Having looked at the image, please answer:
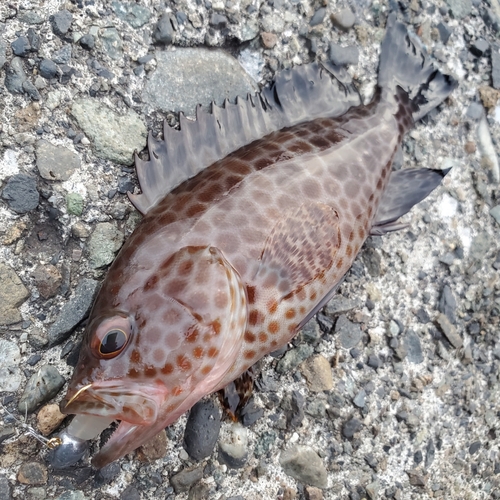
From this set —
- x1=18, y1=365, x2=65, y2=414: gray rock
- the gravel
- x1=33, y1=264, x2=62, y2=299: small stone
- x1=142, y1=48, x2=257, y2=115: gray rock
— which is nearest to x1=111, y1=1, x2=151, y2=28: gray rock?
the gravel

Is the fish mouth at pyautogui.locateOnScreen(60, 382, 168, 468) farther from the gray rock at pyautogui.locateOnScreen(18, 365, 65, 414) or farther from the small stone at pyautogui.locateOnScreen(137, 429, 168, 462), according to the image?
the small stone at pyautogui.locateOnScreen(137, 429, 168, 462)

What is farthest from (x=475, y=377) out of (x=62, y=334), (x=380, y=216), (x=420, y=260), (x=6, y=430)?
(x=6, y=430)

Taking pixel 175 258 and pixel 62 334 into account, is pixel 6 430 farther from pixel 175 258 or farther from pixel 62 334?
pixel 175 258

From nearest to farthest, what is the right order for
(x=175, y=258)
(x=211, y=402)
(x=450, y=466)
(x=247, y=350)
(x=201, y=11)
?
(x=175, y=258) < (x=247, y=350) < (x=211, y=402) < (x=201, y=11) < (x=450, y=466)

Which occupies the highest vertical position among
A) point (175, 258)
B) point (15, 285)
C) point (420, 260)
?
point (175, 258)

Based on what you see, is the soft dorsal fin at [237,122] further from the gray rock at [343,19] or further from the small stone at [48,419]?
the small stone at [48,419]

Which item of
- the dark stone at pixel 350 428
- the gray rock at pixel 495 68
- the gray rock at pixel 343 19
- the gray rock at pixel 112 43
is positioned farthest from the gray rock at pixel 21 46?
the gray rock at pixel 495 68
